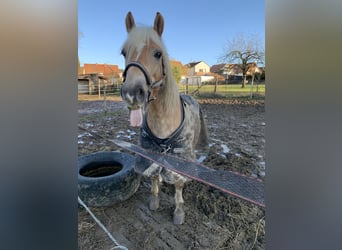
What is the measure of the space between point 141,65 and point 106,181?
604 millimetres

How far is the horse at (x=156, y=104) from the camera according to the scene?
2.07ft

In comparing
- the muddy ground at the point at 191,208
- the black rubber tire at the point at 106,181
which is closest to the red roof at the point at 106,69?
the muddy ground at the point at 191,208

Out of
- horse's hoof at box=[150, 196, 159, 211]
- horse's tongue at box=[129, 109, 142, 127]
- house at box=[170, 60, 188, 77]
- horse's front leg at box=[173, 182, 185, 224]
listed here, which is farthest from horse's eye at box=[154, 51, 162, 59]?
horse's hoof at box=[150, 196, 159, 211]

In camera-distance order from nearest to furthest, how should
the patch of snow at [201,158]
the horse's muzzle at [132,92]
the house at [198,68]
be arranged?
1. the horse's muzzle at [132,92]
2. the house at [198,68]
3. the patch of snow at [201,158]

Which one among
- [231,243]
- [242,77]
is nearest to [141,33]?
[242,77]

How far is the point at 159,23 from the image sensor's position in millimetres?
705

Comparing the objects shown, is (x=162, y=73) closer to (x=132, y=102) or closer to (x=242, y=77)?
(x=132, y=102)

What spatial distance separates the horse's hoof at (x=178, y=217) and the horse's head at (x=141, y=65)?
562 mm

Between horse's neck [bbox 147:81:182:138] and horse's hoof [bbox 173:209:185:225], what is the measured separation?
0.42 metres

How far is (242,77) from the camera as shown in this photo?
31.3 inches

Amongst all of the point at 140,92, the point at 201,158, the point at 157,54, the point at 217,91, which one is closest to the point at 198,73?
the point at 217,91

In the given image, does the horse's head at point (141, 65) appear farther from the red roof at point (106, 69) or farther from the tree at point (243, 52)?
the tree at point (243, 52)

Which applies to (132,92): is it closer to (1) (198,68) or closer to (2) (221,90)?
(1) (198,68)
